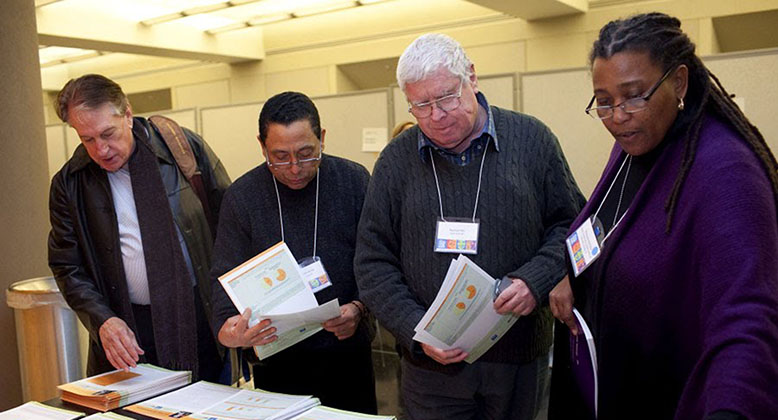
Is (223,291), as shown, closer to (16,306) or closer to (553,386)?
(553,386)

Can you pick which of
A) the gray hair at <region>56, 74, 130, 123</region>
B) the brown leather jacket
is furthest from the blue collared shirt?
the gray hair at <region>56, 74, 130, 123</region>

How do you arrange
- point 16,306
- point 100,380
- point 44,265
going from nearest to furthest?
point 100,380, point 16,306, point 44,265

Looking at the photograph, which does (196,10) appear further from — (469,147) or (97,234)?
(469,147)

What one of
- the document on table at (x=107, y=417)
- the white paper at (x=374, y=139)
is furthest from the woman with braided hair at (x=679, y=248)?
the white paper at (x=374, y=139)

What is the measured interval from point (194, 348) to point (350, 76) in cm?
726

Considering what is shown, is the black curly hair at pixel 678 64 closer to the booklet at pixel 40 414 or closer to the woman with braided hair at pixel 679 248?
the woman with braided hair at pixel 679 248

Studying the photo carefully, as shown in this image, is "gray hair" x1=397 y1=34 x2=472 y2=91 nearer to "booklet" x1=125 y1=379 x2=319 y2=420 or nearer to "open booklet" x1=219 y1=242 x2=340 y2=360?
"open booklet" x1=219 y1=242 x2=340 y2=360

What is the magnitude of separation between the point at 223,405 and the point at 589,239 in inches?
33.8

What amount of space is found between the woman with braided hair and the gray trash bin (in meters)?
2.24

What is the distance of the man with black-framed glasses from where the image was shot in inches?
65.3

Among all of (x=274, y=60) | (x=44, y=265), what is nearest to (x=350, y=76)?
(x=274, y=60)

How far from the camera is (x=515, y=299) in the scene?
53.3 inches

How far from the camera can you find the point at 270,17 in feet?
25.2

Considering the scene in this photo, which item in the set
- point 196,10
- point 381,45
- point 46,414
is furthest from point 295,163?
point 381,45
